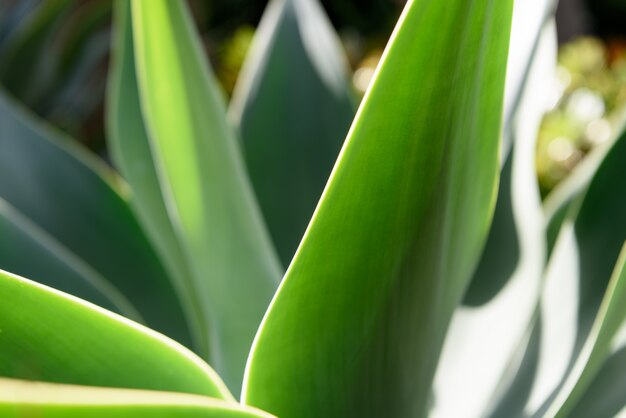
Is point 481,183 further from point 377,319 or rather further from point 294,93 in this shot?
point 294,93

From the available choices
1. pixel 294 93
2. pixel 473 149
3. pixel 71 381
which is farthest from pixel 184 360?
pixel 294 93

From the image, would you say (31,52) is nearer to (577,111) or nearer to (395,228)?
(577,111)

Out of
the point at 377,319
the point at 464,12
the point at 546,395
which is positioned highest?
the point at 464,12

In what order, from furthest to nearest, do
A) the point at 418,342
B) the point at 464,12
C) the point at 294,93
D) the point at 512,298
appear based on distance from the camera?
1. the point at 294,93
2. the point at 512,298
3. the point at 418,342
4. the point at 464,12

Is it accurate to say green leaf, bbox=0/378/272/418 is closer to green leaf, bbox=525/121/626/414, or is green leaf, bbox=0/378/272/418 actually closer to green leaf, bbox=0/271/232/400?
green leaf, bbox=0/271/232/400

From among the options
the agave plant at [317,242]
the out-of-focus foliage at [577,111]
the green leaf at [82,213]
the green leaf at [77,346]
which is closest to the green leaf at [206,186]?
the agave plant at [317,242]

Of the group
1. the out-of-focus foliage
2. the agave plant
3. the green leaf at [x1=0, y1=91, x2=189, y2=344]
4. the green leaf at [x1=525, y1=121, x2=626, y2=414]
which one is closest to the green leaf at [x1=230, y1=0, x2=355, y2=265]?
the agave plant

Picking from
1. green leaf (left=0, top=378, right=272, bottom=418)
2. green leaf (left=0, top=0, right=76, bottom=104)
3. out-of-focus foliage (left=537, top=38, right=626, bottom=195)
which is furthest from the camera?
out-of-focus foliage (left=537, top=38, right=626, bottom=195)
